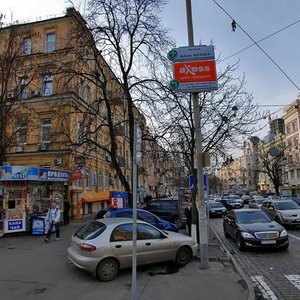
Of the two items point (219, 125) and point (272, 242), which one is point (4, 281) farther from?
point (219, 125)

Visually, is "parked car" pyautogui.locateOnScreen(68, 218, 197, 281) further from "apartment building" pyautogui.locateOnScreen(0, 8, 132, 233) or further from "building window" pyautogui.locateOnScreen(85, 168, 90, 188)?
"building window" pyautogui.locateOnScreen(85, 168, 90, 188)

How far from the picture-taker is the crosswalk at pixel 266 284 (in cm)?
760

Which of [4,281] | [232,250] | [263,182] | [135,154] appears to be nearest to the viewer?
[135,154]

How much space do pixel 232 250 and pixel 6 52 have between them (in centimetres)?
1807

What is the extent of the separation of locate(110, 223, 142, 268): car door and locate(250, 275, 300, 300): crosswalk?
3105mm

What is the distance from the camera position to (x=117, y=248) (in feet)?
29.7

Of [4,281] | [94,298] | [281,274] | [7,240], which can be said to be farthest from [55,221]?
[281,274]

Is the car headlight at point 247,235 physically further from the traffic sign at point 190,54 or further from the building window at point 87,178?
the building window at point 87,178

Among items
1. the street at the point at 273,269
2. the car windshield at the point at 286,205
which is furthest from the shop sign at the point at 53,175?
the car windshield at the point at 286,205

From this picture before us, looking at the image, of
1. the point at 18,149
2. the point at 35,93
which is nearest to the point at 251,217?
the point at 18,149

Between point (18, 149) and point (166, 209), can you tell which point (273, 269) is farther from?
point (18, 149)

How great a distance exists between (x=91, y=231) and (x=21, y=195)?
10.0 meters

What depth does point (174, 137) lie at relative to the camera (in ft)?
69.0

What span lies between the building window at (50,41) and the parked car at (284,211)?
23.3 m
